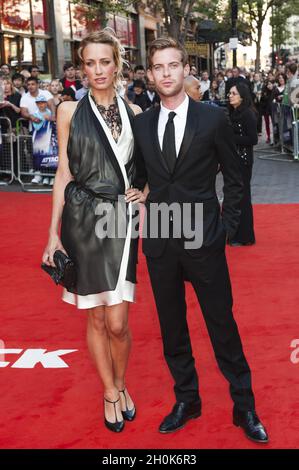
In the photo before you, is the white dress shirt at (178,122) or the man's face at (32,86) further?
the man's face at (32,86)

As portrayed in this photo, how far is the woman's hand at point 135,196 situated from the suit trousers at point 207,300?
0.28 metres

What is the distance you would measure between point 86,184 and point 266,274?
3.52 m

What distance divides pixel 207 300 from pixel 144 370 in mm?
1182

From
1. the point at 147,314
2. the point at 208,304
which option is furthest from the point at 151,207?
the point at 147,314

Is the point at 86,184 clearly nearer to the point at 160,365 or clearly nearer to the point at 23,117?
the point at 160,365

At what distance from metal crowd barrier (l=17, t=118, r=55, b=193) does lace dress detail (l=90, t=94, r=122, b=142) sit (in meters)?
8.78

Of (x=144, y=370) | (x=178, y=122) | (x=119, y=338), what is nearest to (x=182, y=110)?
(x=178, y=122)

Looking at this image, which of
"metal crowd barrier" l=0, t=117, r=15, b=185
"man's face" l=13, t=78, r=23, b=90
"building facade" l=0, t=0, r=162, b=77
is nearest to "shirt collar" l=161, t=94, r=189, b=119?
"metal crowd barrier" l=0, t=117, r=15, b=185

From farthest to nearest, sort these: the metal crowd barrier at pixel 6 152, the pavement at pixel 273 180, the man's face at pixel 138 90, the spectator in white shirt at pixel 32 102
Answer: the man's face at pixel 138 90, the spectator in white shirt at pixel 32 102, the metal crowd barrier at pixel 6 152, the pavement at pixel 273 180

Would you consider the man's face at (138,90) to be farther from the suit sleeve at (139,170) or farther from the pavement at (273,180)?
the suit sleeve at (139,170)

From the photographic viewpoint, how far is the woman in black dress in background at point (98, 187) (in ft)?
11.2

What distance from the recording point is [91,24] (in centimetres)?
2822

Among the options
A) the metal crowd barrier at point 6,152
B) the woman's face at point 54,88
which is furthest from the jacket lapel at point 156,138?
the woman's face at point 54,88

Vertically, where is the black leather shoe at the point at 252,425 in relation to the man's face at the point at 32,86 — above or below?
below
